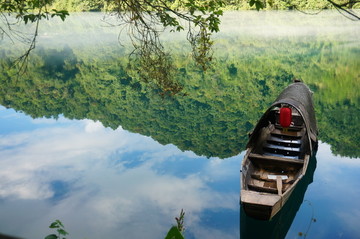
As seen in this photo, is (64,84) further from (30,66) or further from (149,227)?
(149,227)

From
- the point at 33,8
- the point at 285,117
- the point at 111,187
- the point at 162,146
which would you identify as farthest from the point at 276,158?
the point at 33,8

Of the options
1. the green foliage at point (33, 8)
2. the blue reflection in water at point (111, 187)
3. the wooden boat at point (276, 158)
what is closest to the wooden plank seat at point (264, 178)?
the wooden boat at point (276, 158)

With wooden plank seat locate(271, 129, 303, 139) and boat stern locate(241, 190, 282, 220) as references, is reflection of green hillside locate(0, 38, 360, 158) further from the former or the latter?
boat stern locate(241, 190, 282, 220)

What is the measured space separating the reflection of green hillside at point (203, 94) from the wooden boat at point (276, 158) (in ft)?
7.65

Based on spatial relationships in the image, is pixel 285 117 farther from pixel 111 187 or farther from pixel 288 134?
pixel 111 187

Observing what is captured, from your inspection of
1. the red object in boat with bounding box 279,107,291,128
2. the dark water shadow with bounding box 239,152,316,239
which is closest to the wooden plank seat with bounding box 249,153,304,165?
the dark water shadow with bounding box 239,152,316,239

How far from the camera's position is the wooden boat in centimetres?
664

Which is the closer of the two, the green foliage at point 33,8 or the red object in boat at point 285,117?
the green foliage at point 33,8

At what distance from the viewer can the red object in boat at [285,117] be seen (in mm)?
9887

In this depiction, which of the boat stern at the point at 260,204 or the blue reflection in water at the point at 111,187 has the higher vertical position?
the boat stern at the point at 260,204

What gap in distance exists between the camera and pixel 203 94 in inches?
807

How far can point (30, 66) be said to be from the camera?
2759 cm

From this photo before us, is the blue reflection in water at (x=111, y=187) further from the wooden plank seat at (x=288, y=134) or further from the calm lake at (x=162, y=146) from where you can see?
the wooden plank seat at (x=288, y=134)

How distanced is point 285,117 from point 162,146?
15.6 feet
